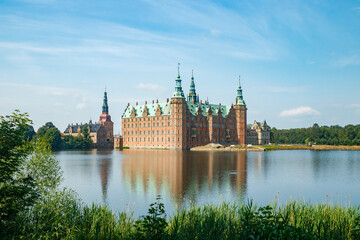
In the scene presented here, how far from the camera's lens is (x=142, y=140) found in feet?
421

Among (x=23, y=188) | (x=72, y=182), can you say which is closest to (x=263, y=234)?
(x=23, y=188)

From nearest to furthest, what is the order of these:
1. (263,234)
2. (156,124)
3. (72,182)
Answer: (263,234) < (72,182) < (156,124)

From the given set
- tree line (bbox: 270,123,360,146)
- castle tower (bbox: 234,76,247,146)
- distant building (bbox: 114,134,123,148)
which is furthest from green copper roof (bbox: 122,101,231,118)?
tree line (bbox: 270,123,360,146)

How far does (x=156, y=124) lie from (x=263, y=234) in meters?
113

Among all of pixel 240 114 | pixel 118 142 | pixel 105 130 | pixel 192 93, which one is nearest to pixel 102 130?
pixel 105 130

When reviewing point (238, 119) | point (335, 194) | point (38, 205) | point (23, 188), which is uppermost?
point (238, 119)

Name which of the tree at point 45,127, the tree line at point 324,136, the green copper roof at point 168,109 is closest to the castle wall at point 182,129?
the green copper roof at point 168,109

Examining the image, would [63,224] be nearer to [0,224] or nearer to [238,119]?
[0,224]

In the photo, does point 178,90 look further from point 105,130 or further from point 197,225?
point 197,225

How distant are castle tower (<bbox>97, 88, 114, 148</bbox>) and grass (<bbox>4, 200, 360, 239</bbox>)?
13303cm

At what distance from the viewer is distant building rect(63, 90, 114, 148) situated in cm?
14484

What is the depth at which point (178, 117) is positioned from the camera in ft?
380

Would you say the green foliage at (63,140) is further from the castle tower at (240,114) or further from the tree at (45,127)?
the castle tower at (240,114)

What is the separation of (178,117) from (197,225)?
10328cm
